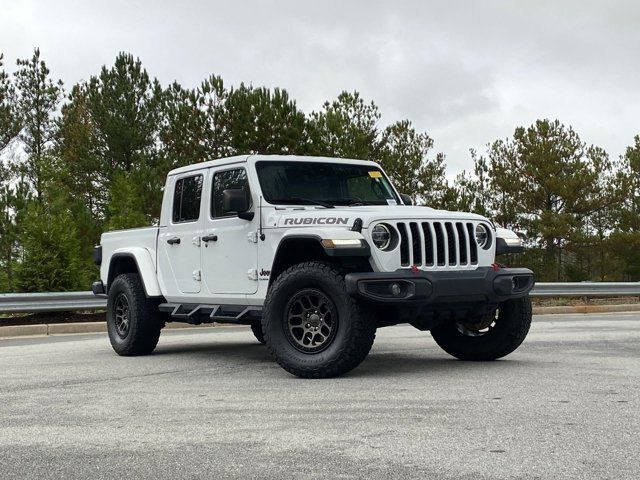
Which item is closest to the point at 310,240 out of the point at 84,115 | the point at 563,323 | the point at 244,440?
the point at 244,440

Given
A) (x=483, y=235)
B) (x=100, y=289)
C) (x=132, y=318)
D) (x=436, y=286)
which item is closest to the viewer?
(x=436, y=286)

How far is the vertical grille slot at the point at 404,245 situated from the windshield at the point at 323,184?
118cm

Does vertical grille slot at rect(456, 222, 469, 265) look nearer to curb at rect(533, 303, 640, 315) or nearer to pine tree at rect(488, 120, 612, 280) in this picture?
curb at rect(533, 303, 640, 315)

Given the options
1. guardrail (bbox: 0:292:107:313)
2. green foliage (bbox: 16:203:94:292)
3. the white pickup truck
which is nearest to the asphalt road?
the white pickup truck

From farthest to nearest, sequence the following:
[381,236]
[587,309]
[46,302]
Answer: [587,309], [46,302], [381,236]

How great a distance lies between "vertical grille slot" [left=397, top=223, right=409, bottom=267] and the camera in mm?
7301

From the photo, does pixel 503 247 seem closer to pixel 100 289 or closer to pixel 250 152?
pixel 100 289

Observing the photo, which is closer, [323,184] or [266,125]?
[323,184]

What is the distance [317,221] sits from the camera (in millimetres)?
7445

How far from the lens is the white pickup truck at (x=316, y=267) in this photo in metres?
7.14

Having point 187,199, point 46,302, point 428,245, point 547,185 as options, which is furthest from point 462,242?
point 547,185

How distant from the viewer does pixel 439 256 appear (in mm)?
7488

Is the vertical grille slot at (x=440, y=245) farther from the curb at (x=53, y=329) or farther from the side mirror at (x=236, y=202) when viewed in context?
the curb at (x=53, y=329)

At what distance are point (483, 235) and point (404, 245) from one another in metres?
1.02
